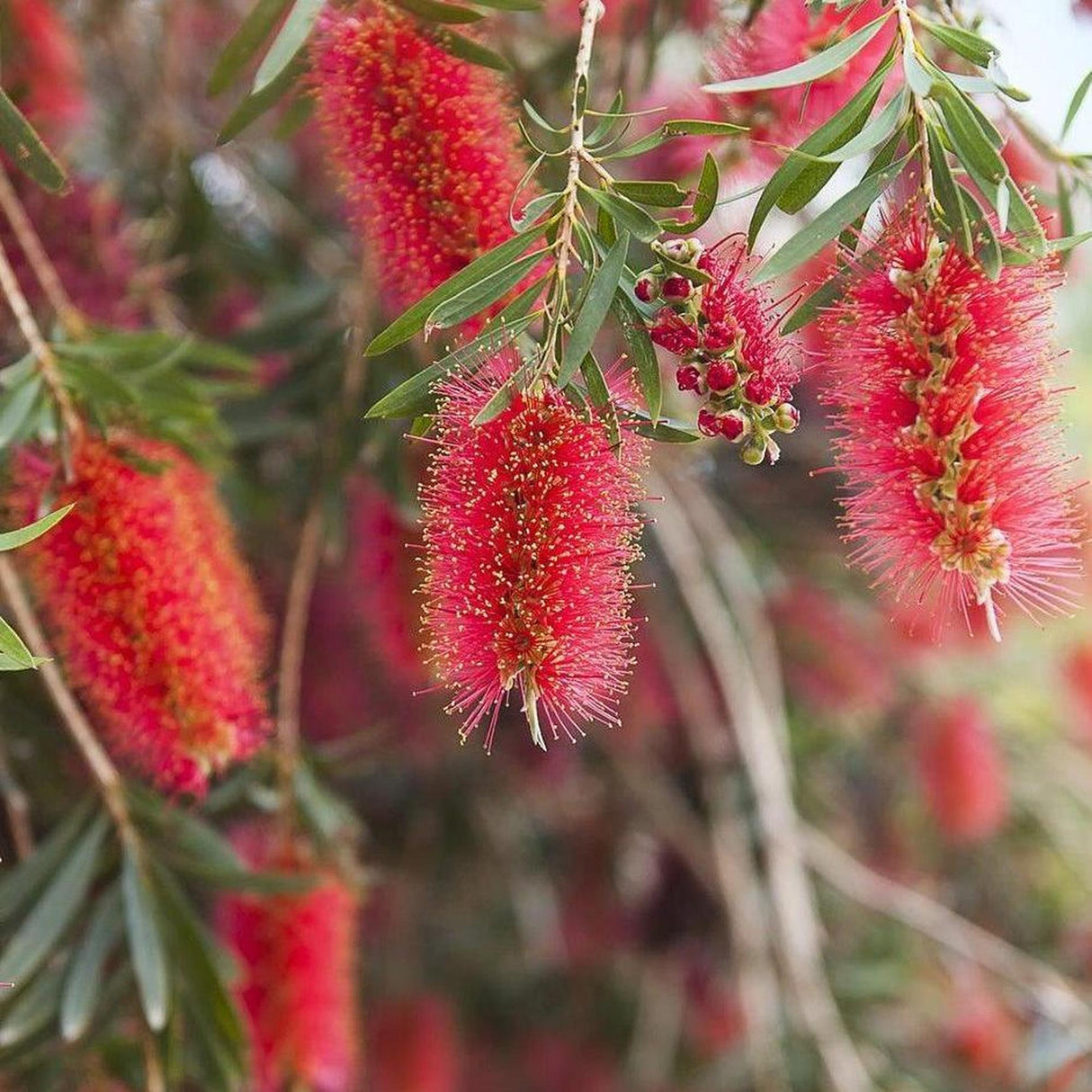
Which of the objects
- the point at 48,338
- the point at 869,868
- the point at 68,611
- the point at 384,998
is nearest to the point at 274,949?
the point at 68,611

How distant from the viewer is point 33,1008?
0.98 m

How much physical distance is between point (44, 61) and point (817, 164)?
42.5 inches

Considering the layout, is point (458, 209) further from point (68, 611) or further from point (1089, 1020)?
point (1089, 1020)

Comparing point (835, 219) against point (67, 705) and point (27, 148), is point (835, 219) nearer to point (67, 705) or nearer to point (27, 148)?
point (27, 148)

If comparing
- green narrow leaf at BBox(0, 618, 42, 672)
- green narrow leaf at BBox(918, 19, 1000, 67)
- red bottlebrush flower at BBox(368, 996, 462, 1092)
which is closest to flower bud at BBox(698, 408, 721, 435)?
green narrow leaf at BBox(918, 19, 1000, 67)

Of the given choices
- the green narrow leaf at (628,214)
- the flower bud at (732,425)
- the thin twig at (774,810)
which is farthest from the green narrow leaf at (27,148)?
the thin twig at (774,810)

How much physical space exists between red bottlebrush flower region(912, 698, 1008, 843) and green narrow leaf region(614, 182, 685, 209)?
5.02 feet

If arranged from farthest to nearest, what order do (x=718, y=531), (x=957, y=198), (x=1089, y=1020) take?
(x=718, y=531) < (x=1089, y=1020) < (x=957, y=198)

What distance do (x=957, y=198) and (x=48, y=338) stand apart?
0.74 m

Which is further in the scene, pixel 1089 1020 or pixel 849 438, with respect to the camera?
pixel 1089 1020

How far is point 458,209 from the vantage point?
28.5 inches

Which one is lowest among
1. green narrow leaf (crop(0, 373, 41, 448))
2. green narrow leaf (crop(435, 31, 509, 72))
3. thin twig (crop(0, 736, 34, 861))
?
thin twig (crop(0, 736, 34, 861))

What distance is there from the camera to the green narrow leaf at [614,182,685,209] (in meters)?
0.68

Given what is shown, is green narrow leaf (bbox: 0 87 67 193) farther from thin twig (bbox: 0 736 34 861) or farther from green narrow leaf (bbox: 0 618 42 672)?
thin twig (bbox: 0 736 34 861)
